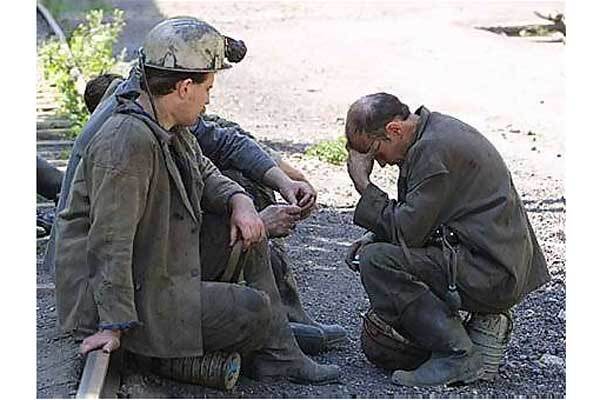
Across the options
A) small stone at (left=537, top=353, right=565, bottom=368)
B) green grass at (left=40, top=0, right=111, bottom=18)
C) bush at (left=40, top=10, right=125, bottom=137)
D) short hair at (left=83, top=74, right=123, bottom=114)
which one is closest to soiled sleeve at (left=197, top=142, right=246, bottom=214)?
short hair at (left=83, top=74, right=123, bottom=114)

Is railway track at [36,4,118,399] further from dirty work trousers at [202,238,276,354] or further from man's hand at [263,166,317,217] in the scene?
man's hand at [263,166,317,217]

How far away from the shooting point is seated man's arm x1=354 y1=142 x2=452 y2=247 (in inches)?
193

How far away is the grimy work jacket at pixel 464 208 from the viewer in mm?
4922

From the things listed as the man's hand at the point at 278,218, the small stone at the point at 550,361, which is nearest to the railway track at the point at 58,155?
the man's hand at the point at 278,218

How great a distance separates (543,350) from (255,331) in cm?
164

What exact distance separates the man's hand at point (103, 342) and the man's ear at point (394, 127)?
1370mm

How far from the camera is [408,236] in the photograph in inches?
197

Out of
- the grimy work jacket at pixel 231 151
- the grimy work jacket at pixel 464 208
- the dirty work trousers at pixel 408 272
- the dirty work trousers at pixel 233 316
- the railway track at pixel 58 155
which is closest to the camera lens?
the railway track at pixel 58 155

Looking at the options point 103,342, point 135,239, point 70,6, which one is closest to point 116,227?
point 135,239

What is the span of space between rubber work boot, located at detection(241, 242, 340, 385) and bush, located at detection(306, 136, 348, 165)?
583cm

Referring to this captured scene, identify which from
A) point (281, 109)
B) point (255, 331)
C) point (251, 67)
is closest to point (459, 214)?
point (255, 331)

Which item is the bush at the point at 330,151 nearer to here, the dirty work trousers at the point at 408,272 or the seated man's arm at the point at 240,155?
the seated man's arm at the point at 240,155

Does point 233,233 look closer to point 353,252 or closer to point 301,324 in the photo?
point 353,252

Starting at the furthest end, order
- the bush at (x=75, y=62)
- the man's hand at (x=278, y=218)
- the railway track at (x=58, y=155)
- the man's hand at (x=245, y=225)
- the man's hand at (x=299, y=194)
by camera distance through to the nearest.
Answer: the bush at (x=75, y=62), the man's hand at (x=299, y=194), the man's hand at (x=278, y=218), the man's hand at (x=245, y=225), the railway track at (x=58, y=155)
